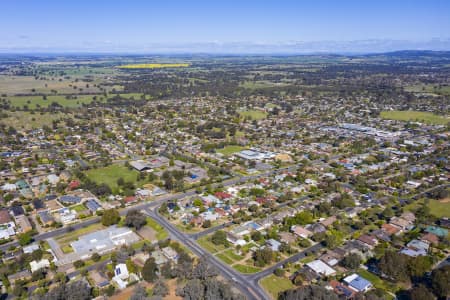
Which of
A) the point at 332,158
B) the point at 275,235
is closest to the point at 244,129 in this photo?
the point at 332,158

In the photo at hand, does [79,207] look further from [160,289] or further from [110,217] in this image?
[160,289]

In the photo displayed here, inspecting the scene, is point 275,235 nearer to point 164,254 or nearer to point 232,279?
point 232,279

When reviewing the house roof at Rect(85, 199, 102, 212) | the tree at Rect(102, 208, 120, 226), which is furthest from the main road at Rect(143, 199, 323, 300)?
the house roof at Rect(85, 199, 102, 212)

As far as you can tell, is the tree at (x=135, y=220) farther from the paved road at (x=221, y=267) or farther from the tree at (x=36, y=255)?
the tree at (x=36, y=255)

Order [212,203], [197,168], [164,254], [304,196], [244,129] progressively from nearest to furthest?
1. [164,254]
2. [212,203]
3. [304,196]
4. [197,168]
5. [244,129]

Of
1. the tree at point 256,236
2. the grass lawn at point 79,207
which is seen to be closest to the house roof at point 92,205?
the grass lawn at point 79,207
